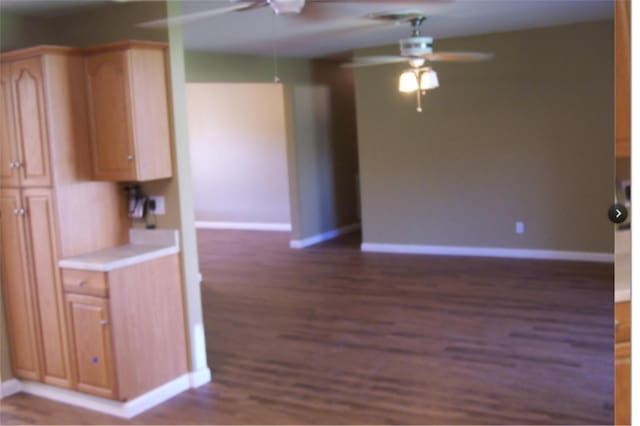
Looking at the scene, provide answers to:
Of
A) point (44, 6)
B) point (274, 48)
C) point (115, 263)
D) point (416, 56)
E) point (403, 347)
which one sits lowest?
point (403, 347)

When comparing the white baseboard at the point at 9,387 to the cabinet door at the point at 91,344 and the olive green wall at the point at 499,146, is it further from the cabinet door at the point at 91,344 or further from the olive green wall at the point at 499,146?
the olive green wall at the point at 499,146

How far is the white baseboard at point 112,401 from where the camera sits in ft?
12.0

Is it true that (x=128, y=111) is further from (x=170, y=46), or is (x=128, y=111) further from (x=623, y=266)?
(x=623, y=266)

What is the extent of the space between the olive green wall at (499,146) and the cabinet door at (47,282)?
4570 mm

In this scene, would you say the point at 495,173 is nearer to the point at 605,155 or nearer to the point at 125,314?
the point at 605,155

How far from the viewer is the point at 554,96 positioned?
6.61 m

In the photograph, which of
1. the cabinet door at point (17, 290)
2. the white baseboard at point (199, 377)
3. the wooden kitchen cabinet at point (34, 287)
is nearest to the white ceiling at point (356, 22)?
the wooden kitchen cabinet at point (34, 287)

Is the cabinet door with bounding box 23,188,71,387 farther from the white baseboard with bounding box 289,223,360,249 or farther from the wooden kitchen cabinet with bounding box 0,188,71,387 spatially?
the white baseboard with bounding box 289,223,360,249

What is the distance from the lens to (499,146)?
6957 mm

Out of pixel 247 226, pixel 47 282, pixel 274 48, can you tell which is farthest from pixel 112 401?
pixel 247 226

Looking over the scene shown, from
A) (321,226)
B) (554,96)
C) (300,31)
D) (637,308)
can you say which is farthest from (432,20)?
(637,308)

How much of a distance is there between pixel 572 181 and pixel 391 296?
2.37 m

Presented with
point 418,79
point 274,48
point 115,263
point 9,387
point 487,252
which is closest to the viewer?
point 115,263

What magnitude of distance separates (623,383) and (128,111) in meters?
3.48
